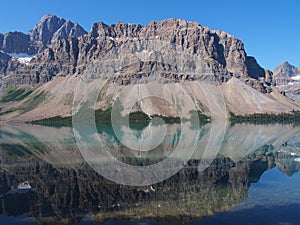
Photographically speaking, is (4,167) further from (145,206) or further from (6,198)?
(145,206)

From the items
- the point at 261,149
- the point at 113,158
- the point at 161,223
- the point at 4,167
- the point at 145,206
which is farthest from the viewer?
the point at 261,149

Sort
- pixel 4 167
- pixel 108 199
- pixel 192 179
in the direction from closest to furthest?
pixel 108 199 → pixel 192 179 → pixel 4 167

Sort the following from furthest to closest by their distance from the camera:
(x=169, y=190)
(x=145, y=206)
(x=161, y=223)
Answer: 1. (x=169, y=190)
2. (x=145, y=206)
3. (x=161, y=223)

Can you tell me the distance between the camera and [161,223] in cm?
3291

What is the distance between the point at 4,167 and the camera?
211 feet

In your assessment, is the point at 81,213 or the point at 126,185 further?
the point at 126,185

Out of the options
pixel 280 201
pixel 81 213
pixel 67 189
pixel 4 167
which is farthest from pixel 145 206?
pixel 4 167

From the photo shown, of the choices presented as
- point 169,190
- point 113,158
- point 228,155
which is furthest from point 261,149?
point 169,190

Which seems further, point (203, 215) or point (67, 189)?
point (67, 189)

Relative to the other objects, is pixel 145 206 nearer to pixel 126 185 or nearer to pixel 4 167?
pixel 126 185

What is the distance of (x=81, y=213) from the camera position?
117ft

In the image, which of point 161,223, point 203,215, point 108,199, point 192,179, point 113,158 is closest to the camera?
point 161,223

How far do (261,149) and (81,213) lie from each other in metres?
64.5

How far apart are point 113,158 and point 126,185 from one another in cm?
2325
